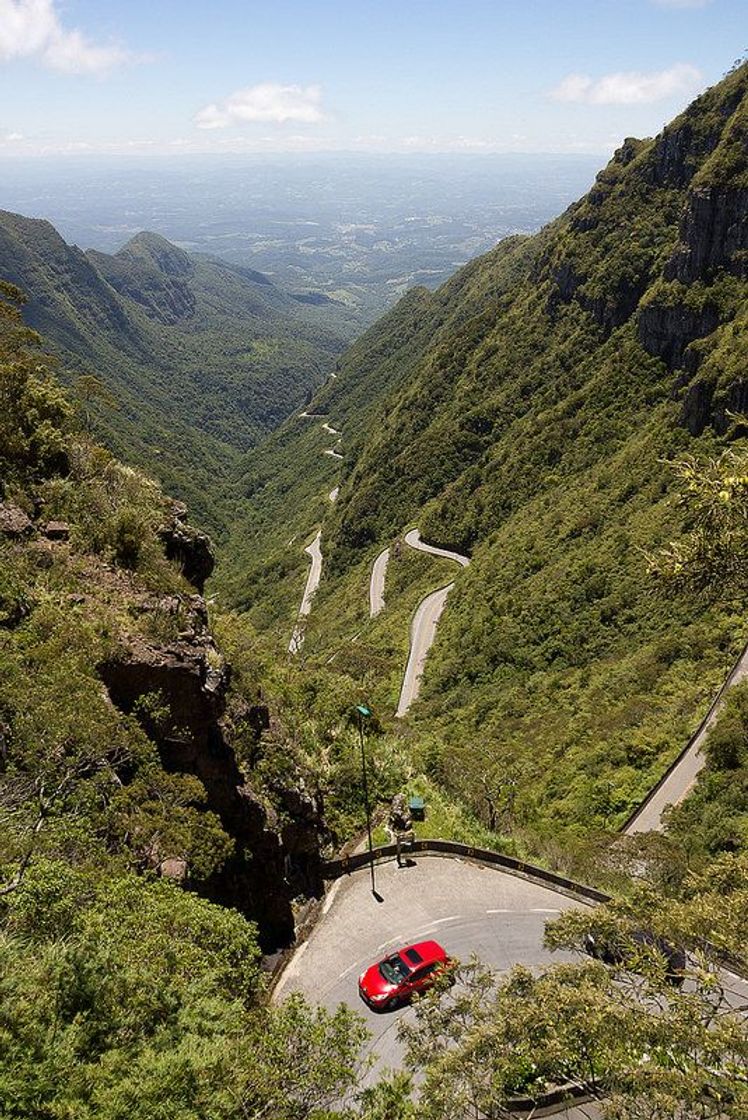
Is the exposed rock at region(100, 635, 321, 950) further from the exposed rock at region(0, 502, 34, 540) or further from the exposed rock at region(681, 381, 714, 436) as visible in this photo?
the exposed rock at region(681, 381, 714, 436)

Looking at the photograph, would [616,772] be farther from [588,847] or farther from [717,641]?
[717,641]

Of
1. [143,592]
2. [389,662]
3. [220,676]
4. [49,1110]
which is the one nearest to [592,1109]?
[49,1110]

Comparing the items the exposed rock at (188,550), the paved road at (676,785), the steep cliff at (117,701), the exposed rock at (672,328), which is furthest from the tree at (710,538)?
the exposed rock at (672,328)

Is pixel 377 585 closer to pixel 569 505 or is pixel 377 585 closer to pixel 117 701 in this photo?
pixel 569 505

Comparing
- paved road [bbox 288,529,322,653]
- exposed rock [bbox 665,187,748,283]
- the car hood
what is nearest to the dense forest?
exposed rock [bbox 665,187,748,283]

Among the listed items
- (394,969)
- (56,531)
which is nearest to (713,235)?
(56,531)

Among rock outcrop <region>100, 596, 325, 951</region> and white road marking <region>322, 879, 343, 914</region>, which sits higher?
rock outcrop <region>100, 596, 325, 951</region>
